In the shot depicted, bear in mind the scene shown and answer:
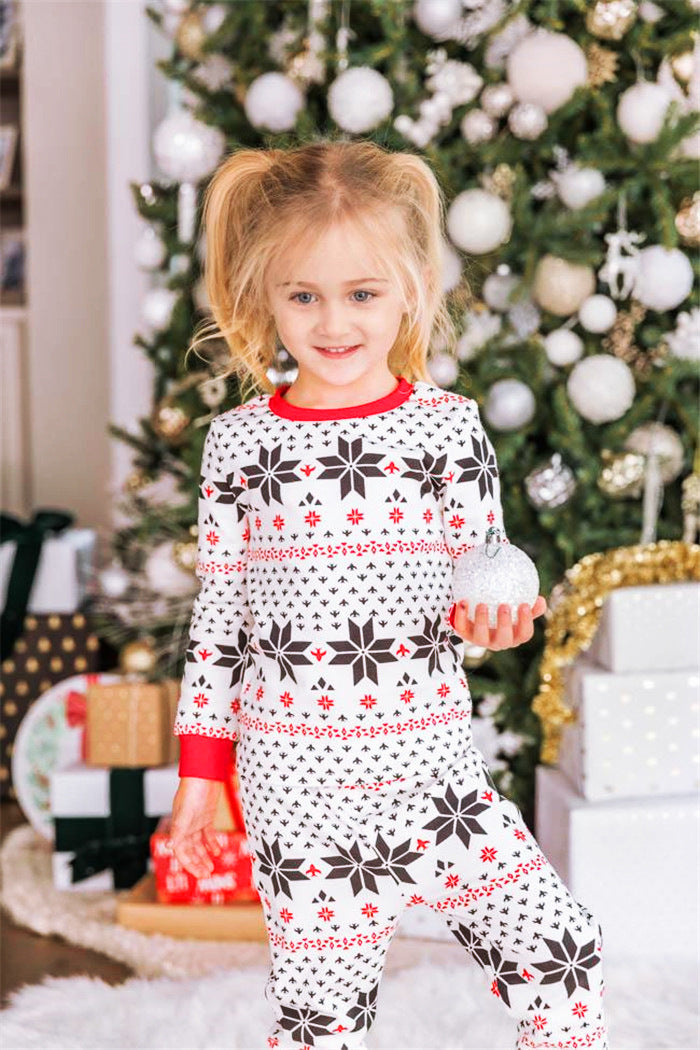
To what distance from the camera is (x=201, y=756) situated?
3.69ft

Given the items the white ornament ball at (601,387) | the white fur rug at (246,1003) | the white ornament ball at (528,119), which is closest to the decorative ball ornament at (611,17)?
the white ornament ball at (528,119)

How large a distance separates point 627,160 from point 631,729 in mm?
819

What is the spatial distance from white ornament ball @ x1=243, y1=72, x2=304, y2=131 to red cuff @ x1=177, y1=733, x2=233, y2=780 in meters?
1.09

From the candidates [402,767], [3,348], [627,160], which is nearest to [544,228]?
[627,160]

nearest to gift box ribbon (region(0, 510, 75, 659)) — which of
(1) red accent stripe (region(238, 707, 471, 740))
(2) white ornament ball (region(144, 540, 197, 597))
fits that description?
(2) white ornament ball (region(144, 540, 197, 597))

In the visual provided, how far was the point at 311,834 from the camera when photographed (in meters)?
1.06

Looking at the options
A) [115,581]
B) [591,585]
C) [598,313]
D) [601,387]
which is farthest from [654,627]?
[115,581]

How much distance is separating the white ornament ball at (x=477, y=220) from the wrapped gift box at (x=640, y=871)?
814mm

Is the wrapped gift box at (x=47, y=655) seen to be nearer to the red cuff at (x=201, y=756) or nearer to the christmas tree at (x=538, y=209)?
the christmas tree at (x=538, y=209)

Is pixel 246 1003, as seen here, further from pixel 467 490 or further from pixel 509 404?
pixel 509 404

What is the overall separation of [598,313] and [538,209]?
0.75ft

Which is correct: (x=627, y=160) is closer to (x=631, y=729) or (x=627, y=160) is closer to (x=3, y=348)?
(x=631, y=729)

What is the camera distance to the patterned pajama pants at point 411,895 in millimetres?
1050

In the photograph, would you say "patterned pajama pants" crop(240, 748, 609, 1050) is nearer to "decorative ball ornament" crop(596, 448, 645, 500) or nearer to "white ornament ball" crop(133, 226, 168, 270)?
"decorative ball ornament" crop(596, 448, 645, 500)
